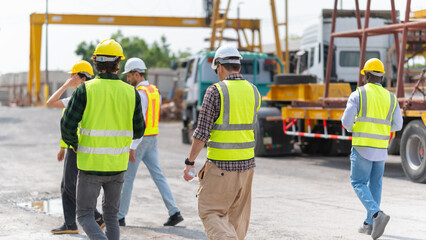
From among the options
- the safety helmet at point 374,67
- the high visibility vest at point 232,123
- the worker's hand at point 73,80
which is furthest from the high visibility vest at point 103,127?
the safety helmet at point 374,67

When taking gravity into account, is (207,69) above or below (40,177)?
above

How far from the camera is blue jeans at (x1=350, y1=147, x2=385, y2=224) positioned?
6680 mm

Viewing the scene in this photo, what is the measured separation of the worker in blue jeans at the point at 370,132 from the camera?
266 inches

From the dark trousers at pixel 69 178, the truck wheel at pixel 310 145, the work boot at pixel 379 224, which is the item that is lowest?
the truck wheel at pixel 310 145

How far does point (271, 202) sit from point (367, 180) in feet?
7.92

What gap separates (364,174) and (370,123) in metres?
0.54

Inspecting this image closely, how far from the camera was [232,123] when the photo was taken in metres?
5.04

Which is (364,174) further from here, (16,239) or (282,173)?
(282,173)

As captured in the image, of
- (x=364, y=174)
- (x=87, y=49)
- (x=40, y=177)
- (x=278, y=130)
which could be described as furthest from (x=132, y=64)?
(x=87, y=49)

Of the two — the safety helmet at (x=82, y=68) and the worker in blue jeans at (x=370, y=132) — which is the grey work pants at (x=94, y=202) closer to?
the safety helmet at (x=82, y=68)

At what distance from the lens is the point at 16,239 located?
659 centimetres

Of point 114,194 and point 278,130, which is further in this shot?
point 278,130

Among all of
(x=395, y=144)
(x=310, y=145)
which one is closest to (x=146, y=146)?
(x=395, y=144)

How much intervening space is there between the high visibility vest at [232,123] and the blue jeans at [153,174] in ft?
7.82
